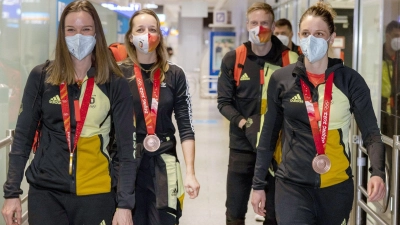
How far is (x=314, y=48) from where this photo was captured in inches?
143

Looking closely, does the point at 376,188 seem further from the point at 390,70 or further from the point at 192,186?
the point at 390,70

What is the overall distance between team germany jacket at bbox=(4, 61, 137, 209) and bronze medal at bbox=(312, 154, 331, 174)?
859 mm

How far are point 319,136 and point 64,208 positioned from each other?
1230 mm

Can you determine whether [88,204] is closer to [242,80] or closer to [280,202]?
[280,202]

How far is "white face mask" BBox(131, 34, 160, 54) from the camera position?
4.14 meters

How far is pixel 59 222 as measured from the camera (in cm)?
311

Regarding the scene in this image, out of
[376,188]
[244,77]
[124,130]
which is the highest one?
[244,77]

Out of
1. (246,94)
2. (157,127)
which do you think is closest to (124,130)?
(157,127)

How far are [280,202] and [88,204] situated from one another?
98cm

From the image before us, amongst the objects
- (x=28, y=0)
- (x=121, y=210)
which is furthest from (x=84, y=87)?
(x=28, y=0)

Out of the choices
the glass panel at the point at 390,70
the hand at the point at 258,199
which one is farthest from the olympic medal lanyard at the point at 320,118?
the glass panel at the point at 390,70

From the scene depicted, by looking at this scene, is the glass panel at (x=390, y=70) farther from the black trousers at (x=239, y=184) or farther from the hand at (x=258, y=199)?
the hand at (x=258, y=199)

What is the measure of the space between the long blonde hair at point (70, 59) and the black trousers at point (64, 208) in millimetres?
485

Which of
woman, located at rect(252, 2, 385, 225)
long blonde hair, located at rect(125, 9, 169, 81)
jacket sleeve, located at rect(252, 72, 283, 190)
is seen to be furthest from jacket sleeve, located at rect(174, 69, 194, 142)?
woman, located at rect(252, 2, 385, 225)
